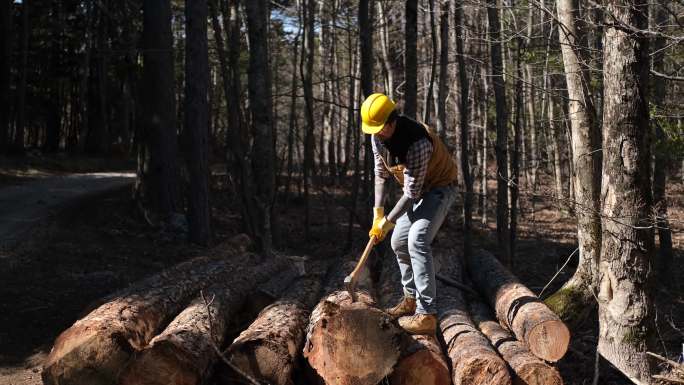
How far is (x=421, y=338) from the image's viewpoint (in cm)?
640

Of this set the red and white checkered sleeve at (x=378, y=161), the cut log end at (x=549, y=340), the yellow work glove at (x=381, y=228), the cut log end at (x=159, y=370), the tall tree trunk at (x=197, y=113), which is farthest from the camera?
the tall tree trunk at (x=197, y=113)

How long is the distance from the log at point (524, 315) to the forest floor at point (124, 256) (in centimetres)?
87

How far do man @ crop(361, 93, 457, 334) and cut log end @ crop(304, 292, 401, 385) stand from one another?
574 mm

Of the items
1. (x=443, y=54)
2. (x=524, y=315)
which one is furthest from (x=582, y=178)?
(x=443, y=54)

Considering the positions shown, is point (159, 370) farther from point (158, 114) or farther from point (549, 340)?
point (158, 114)

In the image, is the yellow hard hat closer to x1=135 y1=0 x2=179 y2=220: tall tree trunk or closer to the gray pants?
the gray pants

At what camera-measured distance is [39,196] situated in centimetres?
1973

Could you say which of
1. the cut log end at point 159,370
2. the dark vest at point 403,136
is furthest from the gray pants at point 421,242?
the cut log end at point 159,370

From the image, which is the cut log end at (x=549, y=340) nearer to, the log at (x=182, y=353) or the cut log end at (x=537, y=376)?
the cut log end at (x=537, y=376)

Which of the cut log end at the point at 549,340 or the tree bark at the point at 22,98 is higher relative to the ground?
the tree bark at the point at 22,98

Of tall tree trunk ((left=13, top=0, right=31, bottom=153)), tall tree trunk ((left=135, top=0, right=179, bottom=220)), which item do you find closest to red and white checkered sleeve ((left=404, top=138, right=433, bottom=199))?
tall tree trunk ((left=135, top=0, right=179, bottom=220))

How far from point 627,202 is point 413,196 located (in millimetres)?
1898

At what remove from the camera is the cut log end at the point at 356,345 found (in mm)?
5949

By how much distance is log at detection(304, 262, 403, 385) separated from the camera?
595 centimetres
